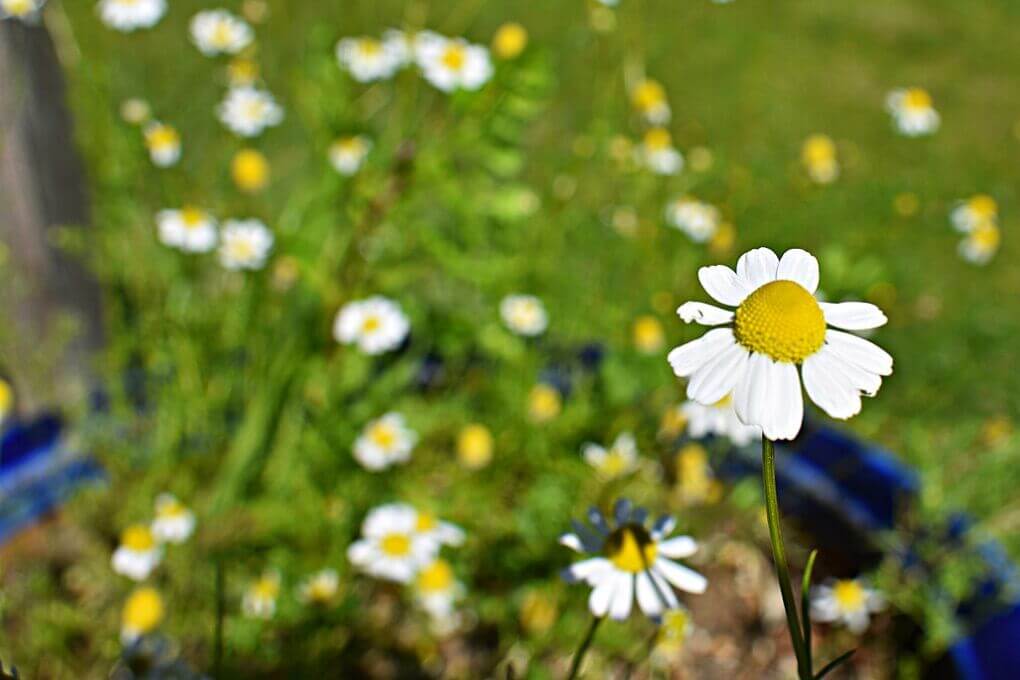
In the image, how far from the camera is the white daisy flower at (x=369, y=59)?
157 centimetres

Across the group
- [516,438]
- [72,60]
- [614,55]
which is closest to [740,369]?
[516,438]

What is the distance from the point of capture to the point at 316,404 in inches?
57.0

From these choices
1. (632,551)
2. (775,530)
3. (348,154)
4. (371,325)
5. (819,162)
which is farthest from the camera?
(819,162)

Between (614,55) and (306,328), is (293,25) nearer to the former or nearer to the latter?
(614,55)

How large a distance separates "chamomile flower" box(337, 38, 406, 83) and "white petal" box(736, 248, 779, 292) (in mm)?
1093

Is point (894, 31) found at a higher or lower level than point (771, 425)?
higher

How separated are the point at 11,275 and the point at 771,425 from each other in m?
1.26

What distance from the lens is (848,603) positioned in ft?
4.12

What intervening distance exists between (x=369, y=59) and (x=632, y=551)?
1.13 metres

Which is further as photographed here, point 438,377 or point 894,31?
point 894,31

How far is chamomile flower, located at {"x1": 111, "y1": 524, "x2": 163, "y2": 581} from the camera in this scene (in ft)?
4.00

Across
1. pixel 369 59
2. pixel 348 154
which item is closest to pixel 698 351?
pixel 348 154

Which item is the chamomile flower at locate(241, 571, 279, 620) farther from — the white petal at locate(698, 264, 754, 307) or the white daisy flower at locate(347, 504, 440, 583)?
the white petal at locate(698, 264, 754, 307)

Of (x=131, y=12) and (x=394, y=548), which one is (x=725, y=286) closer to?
(x=394, y=548)
